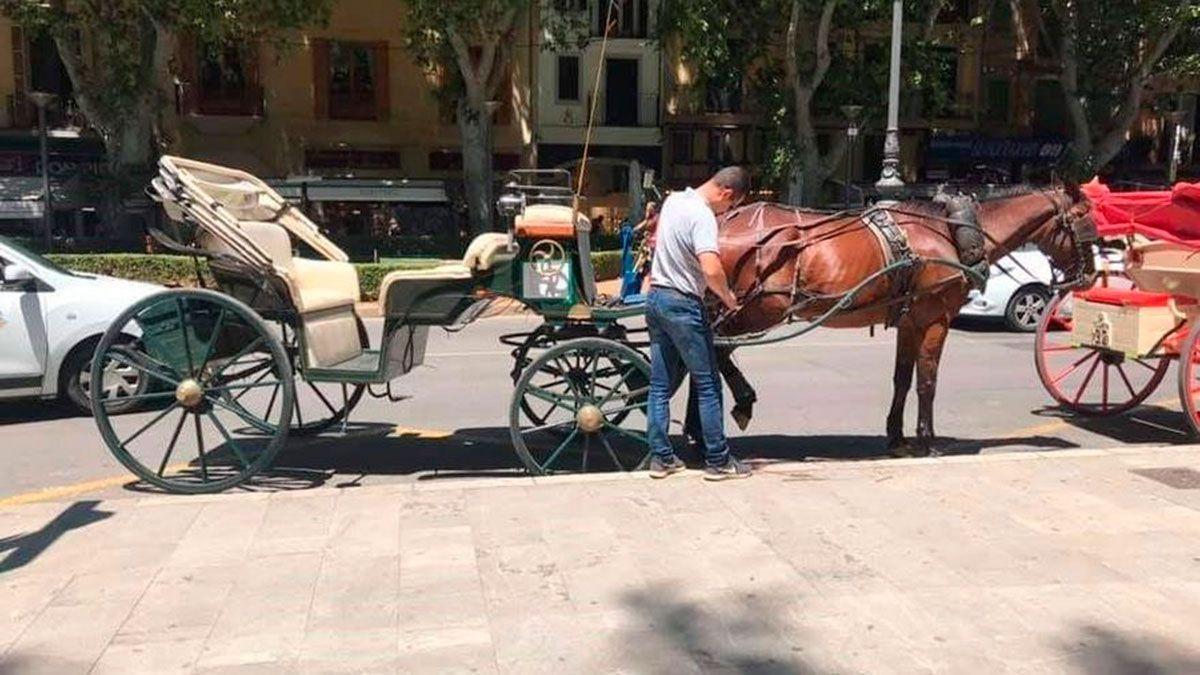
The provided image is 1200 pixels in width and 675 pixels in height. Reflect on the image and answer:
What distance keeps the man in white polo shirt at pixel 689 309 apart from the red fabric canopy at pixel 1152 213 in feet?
10.9

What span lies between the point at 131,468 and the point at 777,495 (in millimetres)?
3849

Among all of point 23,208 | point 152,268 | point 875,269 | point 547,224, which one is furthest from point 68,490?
point 23,208

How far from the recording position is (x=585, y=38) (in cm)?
2720

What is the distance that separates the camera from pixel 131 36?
23.9 metres

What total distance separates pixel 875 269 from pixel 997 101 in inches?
1366

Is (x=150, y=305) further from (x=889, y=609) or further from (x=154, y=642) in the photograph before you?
(x=889, y=609)

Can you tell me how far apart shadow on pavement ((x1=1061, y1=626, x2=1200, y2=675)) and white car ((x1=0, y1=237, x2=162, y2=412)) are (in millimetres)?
6984

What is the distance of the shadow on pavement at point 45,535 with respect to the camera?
507 cm

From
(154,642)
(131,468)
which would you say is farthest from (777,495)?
(131,468)

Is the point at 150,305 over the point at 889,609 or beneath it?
over

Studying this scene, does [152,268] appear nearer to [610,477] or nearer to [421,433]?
[421,433]

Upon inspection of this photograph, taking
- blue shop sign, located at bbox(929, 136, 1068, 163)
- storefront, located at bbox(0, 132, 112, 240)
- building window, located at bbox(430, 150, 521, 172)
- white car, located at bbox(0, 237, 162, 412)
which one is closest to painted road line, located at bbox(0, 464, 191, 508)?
white car, located at bbox(0, 237, 162, 412)

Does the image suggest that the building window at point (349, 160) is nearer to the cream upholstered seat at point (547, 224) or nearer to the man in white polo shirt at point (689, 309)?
the cream upholstered seat at point (547, 224)

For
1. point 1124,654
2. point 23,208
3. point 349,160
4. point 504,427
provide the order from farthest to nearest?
point 349,160 → point 23,208 → point 504,427 → point 1124,654
